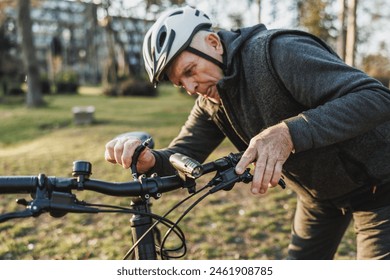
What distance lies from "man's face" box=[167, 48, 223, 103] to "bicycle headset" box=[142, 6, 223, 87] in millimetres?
32

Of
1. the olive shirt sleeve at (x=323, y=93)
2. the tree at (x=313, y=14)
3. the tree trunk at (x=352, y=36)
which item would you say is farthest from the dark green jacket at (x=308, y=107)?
the tree at (x=313, y=14)

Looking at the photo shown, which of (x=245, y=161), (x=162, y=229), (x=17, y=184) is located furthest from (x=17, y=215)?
(x=162, y=229)

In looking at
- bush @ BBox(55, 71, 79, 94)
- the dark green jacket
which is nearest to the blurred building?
bush @ BBox(55, 71, 79, 94)

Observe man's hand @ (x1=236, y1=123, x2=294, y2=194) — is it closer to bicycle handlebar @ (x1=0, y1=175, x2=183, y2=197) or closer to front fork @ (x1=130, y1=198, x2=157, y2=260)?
bicycle handlebar @ (x1=0, y1=175, x2=183, y2=197)

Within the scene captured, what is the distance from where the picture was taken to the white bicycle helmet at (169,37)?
2.21m

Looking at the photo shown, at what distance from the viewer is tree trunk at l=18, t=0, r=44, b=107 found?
72.1 ft

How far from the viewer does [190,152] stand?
9.25 ft

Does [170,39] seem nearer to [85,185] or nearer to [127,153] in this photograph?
[127,153]

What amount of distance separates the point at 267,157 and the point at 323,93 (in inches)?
19.6

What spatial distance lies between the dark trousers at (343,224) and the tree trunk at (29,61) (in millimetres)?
21451

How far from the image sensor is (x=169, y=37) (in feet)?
7.23

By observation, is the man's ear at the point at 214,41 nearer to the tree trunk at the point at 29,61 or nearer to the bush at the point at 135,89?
the tree trunk at the point at 29,61
